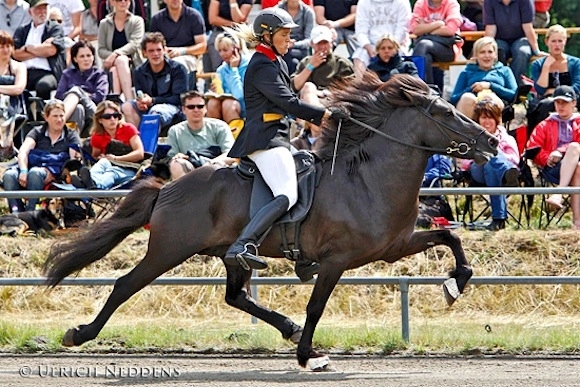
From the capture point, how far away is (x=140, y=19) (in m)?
16.2

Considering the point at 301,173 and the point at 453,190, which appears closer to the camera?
the point at 301,173

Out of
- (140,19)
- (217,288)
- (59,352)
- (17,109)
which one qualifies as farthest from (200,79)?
(59,352)

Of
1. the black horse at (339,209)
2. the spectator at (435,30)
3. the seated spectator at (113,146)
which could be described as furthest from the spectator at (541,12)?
the black horse at (339,209)

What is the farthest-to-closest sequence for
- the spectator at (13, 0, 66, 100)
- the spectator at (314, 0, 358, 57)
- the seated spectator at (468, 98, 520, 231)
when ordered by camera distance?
the spectator at (314, 0, 358, 57) < the spectator at (13, 0, 66, 100) < the seated spectator at (468, 98, 520, 231)

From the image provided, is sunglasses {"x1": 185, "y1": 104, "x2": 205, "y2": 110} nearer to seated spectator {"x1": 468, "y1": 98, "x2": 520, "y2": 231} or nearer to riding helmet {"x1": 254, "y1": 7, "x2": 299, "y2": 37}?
seated spectator {"x1": 468, "y1": 98, "x2": 520, "y2": 231}

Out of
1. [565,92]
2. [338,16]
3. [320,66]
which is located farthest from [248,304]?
[338,16]

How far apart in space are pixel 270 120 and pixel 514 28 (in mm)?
7114

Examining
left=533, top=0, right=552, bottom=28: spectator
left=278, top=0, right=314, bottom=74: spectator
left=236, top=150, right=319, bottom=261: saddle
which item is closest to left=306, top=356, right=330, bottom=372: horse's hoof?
left=236, top=150, right=319, bottom=261: saddle

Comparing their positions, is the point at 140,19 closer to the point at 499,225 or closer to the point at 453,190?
the point at 499,225

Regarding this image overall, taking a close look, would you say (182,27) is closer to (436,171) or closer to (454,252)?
(436,171)

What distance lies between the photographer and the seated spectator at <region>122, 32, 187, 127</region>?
14641 millimetres

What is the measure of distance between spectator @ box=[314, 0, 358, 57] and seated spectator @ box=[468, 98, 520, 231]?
3580 mm

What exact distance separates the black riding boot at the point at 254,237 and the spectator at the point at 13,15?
8673 mm

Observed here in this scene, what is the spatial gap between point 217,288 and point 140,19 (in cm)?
509
